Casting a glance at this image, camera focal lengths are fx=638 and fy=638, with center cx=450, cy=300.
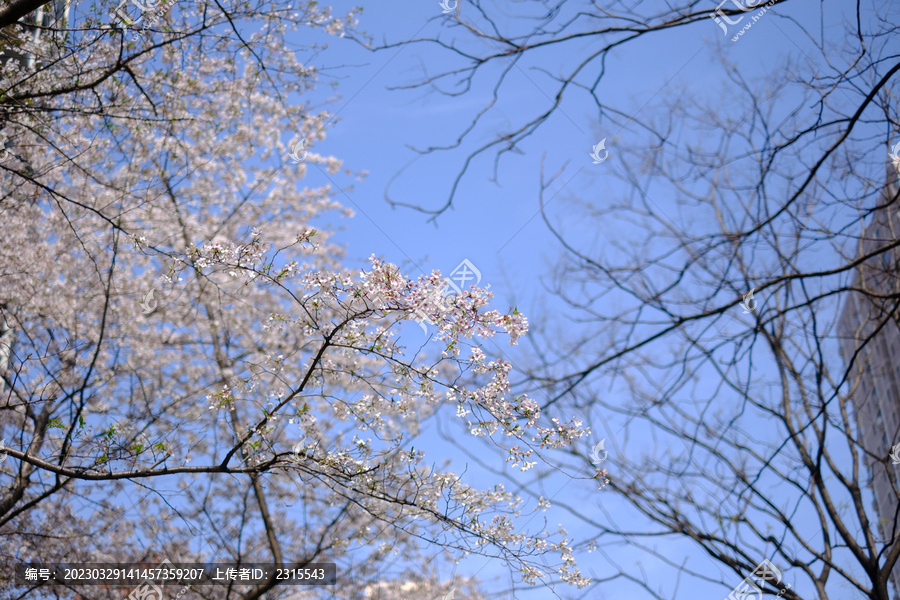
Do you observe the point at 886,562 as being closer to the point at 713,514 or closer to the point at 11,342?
the point at 713,514

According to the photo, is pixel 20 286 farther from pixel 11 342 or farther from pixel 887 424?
pixel 887 424

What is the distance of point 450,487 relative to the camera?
388cm

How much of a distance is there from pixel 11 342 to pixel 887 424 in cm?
2833

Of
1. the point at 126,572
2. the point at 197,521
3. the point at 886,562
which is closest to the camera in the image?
the point at 886,562

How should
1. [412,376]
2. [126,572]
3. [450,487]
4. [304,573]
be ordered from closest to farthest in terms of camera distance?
[412,376] → [450,487] → [126,572] → [304,573]

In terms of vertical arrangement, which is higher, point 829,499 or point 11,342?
point 11,342

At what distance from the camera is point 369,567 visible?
24.7 feet

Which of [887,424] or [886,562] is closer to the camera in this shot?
[886,562]

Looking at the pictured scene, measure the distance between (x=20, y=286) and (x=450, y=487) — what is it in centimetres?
569

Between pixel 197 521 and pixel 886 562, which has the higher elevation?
pixel 197 521

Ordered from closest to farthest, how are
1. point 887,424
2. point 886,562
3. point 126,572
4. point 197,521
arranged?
point 886,562
point 126,572
point 197,521
point 887,424

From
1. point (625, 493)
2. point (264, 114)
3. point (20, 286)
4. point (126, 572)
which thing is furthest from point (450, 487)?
point (264, 114)

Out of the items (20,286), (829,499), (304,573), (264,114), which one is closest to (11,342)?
(20,286)

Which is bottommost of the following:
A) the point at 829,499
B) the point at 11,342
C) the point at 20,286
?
the point at 829,499
